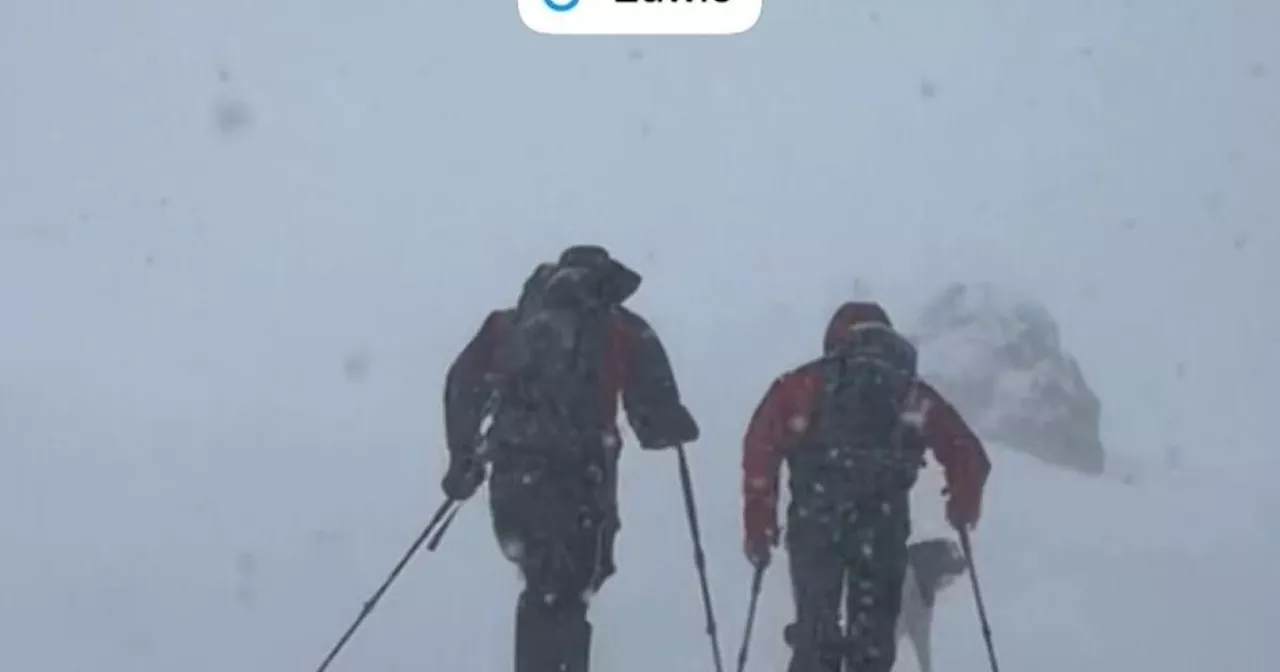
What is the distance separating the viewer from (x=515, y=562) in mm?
2021

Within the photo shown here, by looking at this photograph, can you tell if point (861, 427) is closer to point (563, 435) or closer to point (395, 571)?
point (563, 435)

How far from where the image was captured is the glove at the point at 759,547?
79.7 inches

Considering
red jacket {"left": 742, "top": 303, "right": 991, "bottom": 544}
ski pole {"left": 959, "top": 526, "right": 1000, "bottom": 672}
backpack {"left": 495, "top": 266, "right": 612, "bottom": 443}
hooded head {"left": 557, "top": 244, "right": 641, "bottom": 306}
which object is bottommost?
ski pole {"left": 959, "top": 526, "right": 1000, "bottom": 672}

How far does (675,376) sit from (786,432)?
0.55ft

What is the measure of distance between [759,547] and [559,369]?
0.36 m

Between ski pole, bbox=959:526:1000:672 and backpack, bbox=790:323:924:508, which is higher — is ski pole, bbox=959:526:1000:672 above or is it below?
below

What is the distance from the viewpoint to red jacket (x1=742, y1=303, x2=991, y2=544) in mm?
2004

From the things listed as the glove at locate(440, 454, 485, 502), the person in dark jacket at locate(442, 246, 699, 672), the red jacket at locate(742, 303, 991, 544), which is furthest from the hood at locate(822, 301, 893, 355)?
the glove at locate(440, 454, 485, 502)

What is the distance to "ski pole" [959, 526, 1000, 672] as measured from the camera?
2.01m

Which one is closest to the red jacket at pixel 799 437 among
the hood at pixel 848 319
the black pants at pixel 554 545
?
the hood at pixel 848 319

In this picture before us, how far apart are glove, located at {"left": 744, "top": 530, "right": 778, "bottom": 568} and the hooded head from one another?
0.37 meters

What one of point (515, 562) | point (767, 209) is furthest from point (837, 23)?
point (515, 562)

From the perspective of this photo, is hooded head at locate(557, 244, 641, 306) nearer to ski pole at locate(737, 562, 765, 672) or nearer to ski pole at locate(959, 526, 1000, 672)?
ski pole at locate(737, 562, 765, 672)

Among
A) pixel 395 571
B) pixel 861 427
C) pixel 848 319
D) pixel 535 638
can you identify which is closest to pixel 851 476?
pixel 861 427
